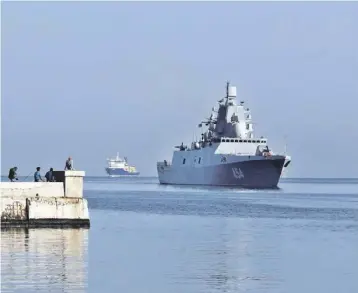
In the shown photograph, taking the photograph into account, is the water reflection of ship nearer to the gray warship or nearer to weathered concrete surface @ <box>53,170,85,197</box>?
weathered concrete surface @ <box>53,170,85,197</box>

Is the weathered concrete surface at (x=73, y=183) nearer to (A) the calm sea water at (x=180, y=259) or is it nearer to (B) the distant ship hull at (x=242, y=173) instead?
(A) the calm sea water at (x=180, y=259)

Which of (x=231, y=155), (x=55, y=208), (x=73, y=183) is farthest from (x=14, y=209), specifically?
(x=231, y=155)

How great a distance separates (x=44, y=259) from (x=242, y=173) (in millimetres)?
85926

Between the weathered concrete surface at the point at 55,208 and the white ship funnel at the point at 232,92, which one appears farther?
the white ship funnel at the point at 232,92

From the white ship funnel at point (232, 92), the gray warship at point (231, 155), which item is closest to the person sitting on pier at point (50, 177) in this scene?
the gray warship at point (231, 155)

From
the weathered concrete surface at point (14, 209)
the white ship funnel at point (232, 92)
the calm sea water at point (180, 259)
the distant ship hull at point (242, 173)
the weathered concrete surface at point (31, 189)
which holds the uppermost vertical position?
the white ship funnel at point (232, 92)

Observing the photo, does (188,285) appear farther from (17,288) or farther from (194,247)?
→ (194,247)

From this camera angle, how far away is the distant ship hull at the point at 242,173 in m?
107

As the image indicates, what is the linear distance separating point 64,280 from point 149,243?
35.3ft

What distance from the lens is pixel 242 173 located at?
110 m

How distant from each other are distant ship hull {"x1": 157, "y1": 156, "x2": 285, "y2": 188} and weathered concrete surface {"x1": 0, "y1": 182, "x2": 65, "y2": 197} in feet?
240

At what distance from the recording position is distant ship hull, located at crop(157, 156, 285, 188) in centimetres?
10662

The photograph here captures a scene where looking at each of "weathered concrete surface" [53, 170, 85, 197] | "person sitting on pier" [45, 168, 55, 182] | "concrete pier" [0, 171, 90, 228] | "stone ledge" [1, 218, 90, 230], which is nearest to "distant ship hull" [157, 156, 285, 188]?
"person sitting on pier" [45, 168, 55, 182]

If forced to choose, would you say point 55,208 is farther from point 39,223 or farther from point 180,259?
point 180,259
